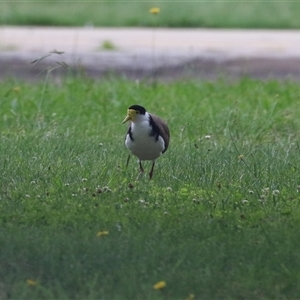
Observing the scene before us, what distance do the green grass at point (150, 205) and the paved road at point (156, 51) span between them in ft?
9.15

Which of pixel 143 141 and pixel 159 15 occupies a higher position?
pixel 159 15

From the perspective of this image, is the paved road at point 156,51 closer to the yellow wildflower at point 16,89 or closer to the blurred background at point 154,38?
the blurred background at point 154,38

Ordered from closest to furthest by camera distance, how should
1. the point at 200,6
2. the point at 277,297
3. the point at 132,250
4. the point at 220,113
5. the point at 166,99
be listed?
the point at 277,297
the point at 132,250
the point at 220,113
the point at 166,99
the point at 200,6

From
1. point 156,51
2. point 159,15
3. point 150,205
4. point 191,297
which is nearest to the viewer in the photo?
point 191,297

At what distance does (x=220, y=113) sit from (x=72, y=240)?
394 centimetres

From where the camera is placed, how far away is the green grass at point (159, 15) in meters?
15.6

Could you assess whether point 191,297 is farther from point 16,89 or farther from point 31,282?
point 16,89

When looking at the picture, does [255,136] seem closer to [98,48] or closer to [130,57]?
[130,57]

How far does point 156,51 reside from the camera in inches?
505

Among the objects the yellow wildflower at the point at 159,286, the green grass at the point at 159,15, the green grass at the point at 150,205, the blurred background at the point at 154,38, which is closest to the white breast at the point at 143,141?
the green grass at the point at 150,205

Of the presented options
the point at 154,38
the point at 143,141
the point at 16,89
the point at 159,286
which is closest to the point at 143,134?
the point at 143,141

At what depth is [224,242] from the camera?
16.0ft

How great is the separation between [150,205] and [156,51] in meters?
7.57

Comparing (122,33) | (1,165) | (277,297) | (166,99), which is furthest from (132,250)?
(122,33)
